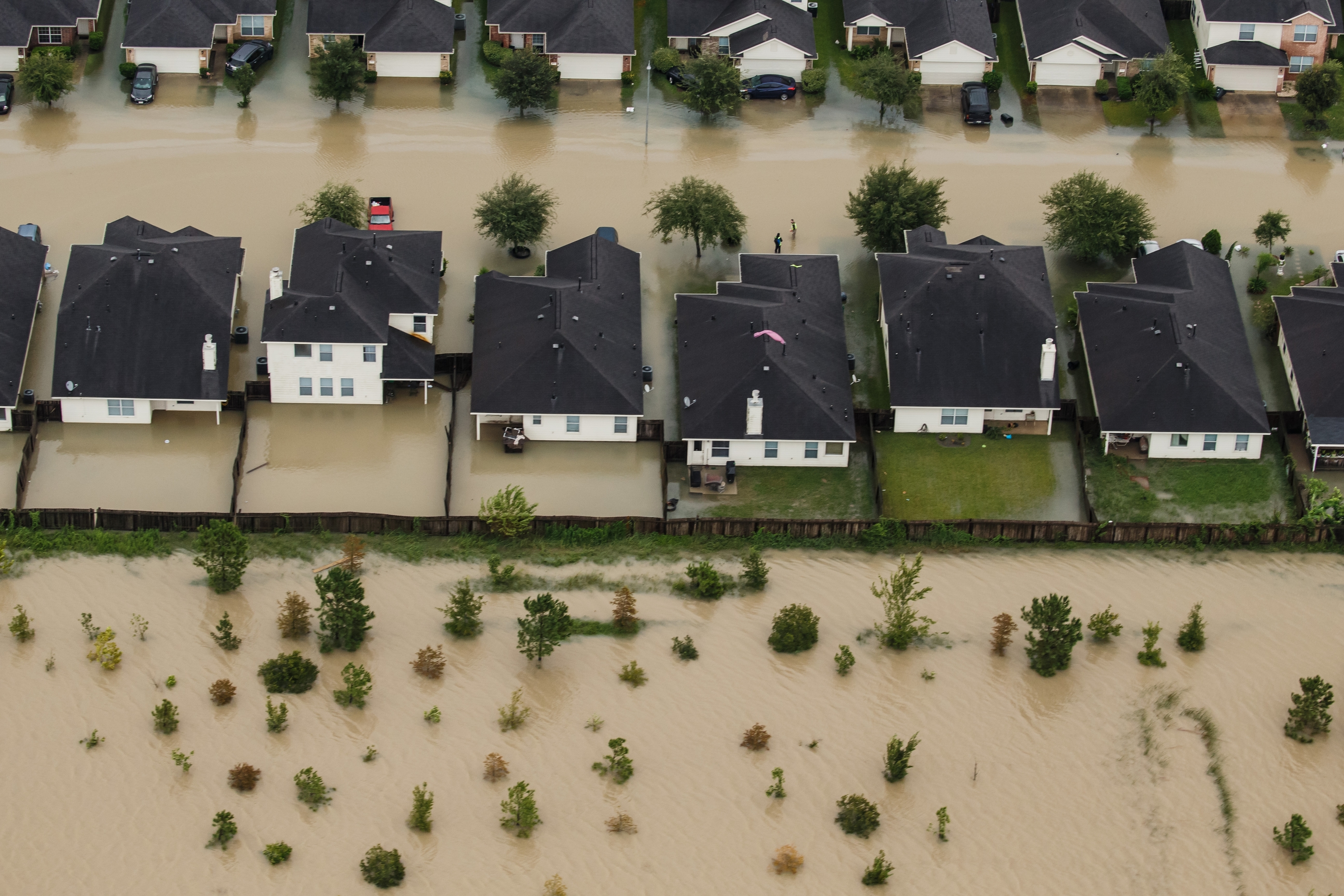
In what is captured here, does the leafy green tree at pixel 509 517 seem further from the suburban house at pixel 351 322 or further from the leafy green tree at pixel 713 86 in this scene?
the leafy green tree at pixel 713 86

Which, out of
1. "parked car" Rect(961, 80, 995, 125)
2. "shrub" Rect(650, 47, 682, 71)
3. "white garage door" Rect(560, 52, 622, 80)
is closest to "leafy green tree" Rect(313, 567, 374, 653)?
"white garage door" Rect(560, 52, 622, 80)

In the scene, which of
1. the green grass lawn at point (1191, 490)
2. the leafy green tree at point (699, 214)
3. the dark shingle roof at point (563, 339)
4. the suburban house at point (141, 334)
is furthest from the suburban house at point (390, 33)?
the green grass lawn at point (1191, 490)

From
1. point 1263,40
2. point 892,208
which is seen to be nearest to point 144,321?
point 892,208

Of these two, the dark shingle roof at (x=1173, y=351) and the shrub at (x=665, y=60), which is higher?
the shrub at (x=665, y=60)

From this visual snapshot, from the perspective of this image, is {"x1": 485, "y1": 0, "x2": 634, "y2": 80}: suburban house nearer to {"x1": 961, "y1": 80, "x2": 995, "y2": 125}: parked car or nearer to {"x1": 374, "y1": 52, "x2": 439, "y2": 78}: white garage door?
{"x1": 374, "y1": 52, "x2": 439, "y2": 78}: white garage door

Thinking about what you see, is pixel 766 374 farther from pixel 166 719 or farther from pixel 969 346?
pixel 166 719

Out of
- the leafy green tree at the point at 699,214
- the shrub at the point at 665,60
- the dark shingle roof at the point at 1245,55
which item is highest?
the dark shingle roof at the point at 1245,55

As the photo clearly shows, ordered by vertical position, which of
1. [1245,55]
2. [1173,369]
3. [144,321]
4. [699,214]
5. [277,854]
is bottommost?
[277,854]
